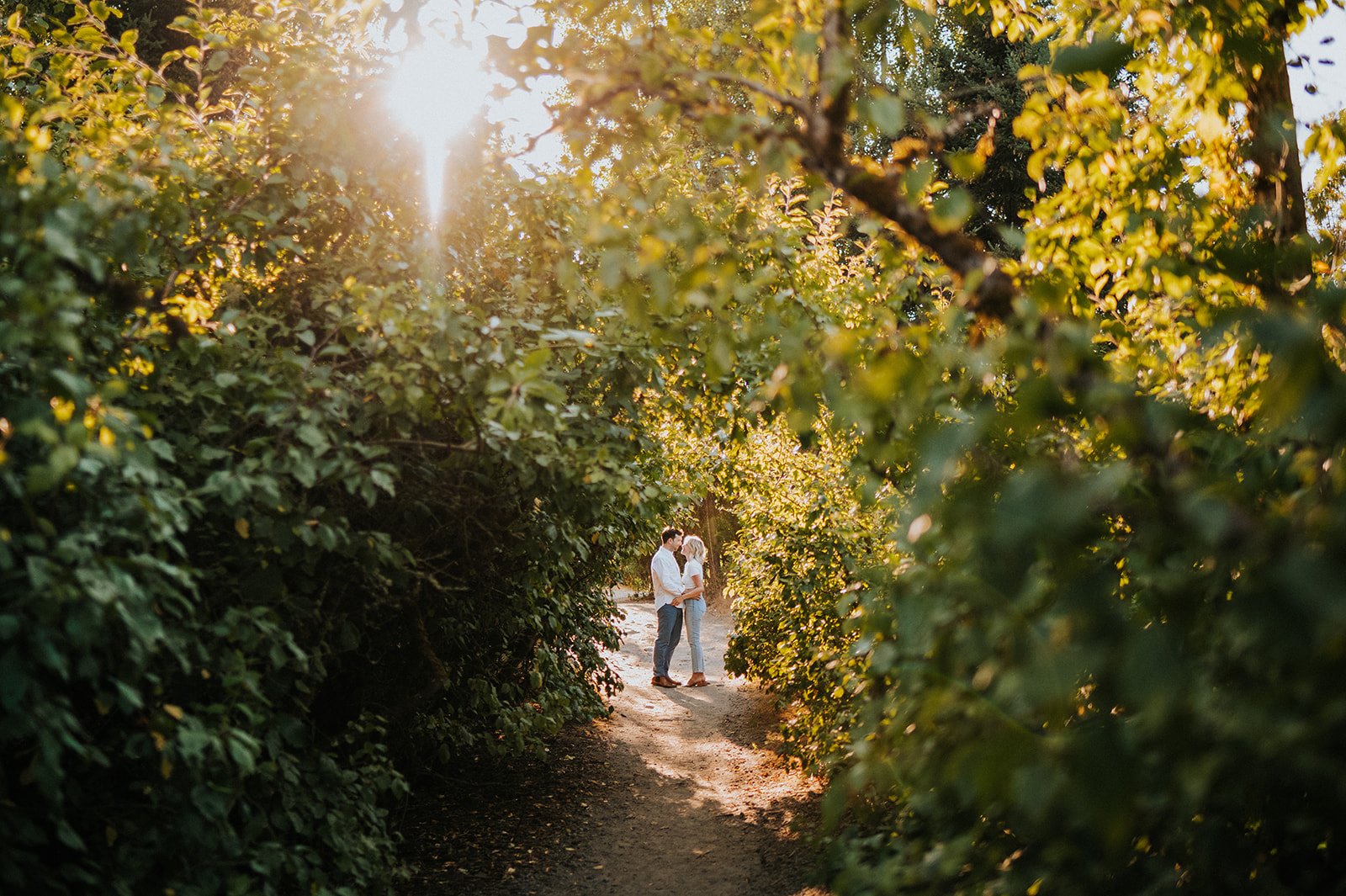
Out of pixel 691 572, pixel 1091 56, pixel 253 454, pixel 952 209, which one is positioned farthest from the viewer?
pixel 691 572

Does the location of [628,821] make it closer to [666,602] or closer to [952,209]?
[666,602]

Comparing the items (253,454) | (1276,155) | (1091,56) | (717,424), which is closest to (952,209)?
(1091,56)

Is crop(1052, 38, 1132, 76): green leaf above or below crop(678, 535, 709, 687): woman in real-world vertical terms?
above

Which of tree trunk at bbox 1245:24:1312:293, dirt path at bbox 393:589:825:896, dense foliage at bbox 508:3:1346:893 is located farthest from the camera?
dirt path at bbox 393:589:825:896

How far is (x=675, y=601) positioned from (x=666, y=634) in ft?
1.68

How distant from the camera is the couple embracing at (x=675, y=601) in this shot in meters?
10.2

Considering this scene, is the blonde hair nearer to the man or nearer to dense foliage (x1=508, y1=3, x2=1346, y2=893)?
the man

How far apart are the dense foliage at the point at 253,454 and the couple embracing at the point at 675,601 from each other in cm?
505

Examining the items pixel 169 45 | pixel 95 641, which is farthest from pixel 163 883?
pixel 169 45

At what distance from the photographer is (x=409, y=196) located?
3967 mm

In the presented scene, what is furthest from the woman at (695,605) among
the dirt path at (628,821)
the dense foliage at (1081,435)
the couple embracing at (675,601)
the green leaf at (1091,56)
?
the green leaf at (1091,56)

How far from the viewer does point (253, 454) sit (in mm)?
2936

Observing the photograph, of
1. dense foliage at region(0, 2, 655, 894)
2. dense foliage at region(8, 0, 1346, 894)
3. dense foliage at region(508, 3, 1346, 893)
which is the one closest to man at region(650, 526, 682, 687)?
dense foliage at region(0, 2, 655, 894)

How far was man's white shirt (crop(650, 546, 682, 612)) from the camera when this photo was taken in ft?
33.5
